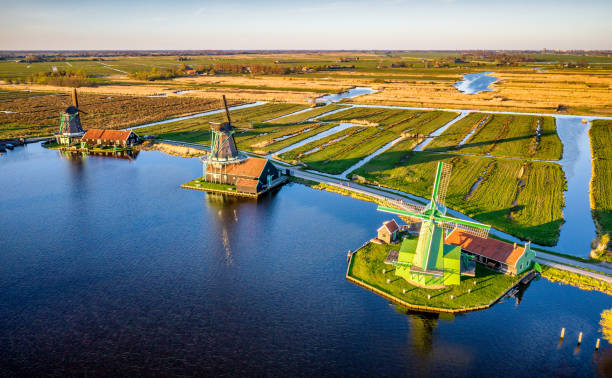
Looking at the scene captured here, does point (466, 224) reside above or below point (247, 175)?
above

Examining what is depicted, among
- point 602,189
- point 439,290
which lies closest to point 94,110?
point 439,290

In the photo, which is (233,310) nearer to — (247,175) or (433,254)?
(433,254)

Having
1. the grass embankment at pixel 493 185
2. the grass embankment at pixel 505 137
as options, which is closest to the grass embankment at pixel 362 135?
the grass embankment at pixel 493 185

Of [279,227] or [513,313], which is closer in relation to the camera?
[513,313]

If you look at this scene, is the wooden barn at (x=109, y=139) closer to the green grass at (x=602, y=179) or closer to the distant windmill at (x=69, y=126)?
the distant windmill at (x=69, y=126)

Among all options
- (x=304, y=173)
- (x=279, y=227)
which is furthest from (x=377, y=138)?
(x=279, y=227)

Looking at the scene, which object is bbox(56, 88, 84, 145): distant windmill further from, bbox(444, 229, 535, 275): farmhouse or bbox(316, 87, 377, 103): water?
bbox(316, 87, 377, 103): water

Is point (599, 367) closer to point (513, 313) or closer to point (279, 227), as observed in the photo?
point (513, 313)
